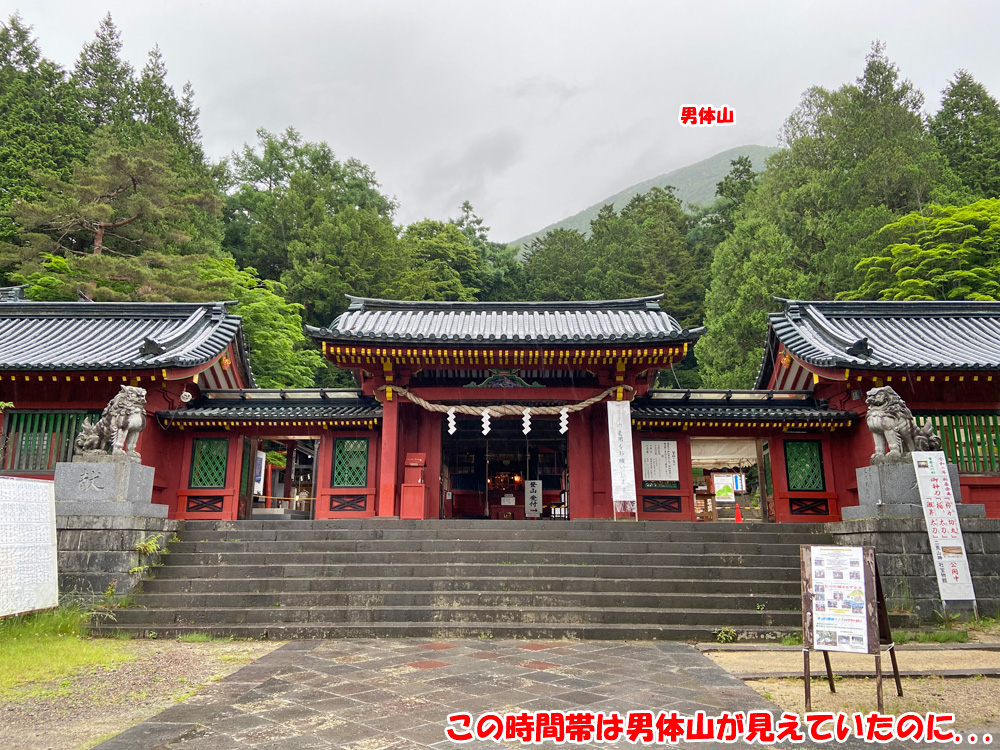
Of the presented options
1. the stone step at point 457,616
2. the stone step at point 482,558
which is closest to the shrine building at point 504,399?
the stone step at point 482,558

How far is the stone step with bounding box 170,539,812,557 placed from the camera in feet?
35.4

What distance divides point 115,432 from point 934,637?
12.8 m

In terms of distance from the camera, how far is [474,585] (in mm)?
9812

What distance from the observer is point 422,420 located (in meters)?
15.1

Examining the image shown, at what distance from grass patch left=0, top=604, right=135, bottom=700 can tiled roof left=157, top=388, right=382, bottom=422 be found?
5329 millimetres

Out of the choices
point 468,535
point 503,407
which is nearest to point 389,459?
point 503,407

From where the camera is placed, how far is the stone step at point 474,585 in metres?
9.67

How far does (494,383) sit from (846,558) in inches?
373

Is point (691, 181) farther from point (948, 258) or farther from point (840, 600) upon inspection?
point (840, 600)

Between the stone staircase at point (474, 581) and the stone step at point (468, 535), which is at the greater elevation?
the stone step at point (468, 535)

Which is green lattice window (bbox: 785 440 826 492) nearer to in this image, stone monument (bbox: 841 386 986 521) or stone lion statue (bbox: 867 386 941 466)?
stone monument (bbox: 841 386 986 521)

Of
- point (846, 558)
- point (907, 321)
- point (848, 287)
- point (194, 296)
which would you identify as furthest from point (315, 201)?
point (846, 558)

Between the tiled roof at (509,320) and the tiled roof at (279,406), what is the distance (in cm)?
175

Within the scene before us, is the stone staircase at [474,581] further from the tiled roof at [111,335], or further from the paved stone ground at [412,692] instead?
the tiled roof at [111,335]
